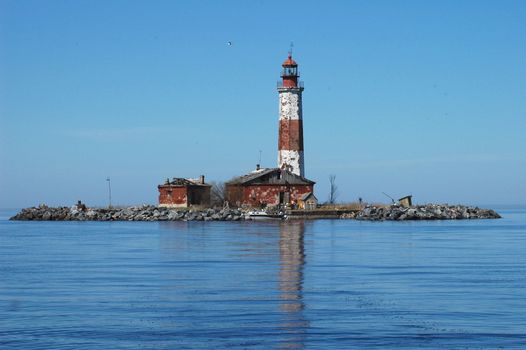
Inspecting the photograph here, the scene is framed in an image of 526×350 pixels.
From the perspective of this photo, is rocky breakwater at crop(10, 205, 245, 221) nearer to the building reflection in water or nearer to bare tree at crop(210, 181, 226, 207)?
bare tree at crop(210, 181, 226, 207)

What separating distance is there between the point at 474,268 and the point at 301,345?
14.6m

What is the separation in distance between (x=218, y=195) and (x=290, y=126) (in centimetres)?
1247

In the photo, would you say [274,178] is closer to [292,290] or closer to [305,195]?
[305,195]

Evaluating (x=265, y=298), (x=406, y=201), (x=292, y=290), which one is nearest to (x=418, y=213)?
(x=406, y=201)

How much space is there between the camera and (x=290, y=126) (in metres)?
68.3

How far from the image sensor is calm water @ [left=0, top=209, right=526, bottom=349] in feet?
52.9

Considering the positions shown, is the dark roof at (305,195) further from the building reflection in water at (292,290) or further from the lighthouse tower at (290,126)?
the building reflection in water at (292,290)

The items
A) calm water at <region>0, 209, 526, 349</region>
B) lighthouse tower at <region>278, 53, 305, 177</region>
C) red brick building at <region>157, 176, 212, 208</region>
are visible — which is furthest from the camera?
red brick building at <region>157, 176, 212, 208</region>

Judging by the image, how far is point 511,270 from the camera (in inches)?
1095

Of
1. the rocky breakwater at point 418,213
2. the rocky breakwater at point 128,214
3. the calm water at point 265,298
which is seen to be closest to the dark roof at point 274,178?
the rocky breakwater at point 128,214

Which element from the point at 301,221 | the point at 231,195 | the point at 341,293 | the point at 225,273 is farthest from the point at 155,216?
the point at 341,293

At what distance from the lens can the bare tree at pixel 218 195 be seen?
7775cm

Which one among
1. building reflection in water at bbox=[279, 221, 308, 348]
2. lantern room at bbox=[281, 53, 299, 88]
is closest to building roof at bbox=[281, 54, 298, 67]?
lantern room at bbox=[281, 53, 299, 88]

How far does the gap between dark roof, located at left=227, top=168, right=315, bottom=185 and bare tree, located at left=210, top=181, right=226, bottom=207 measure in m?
4.86
